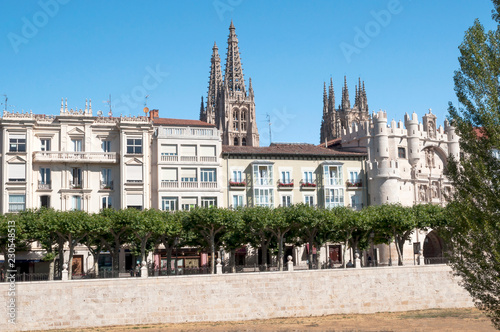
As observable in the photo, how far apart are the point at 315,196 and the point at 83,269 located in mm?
25818

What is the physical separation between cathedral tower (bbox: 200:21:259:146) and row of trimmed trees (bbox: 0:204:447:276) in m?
93.8

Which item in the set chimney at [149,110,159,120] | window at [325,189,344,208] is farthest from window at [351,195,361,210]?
chimney at [149,110,159,120]

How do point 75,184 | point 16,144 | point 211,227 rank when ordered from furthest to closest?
point 75,184, point 16,144, point 211,227

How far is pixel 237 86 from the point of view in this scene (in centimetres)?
16538

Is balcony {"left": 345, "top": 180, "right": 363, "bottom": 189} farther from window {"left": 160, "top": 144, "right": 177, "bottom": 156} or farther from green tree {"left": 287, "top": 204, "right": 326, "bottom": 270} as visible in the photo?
window {"left": 160, "top": 144, "right": 177, "bottom": 156}

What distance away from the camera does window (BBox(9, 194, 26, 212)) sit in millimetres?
65875

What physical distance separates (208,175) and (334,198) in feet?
47.5

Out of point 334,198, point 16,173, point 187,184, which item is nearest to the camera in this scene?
point 16,173

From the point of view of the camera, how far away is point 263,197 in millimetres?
74188

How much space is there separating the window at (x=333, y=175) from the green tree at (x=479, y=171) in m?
44.6

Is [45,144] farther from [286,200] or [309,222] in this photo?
[309,222]

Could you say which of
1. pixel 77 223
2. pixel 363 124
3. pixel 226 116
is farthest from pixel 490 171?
pixel 226 116

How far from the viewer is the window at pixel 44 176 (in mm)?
67812

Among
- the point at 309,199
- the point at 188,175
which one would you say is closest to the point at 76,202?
the point at 188,175
